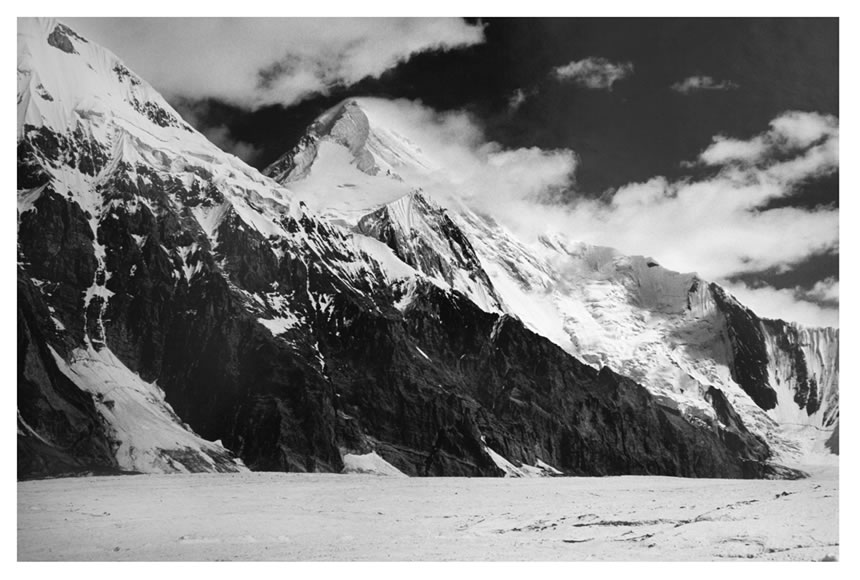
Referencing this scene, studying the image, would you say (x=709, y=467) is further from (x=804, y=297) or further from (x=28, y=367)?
(x=28, y=367)

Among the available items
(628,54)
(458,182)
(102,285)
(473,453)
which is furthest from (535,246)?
(102,285)

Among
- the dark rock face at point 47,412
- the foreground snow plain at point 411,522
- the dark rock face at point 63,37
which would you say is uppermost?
the dark rock face at point 63,37

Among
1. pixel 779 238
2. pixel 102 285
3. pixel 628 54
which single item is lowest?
pixel 102 285

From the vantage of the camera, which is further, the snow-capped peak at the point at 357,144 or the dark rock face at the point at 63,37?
the snow-capped peak at the point at 357,144

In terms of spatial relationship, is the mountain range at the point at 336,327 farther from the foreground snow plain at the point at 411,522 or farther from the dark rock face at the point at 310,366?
the foreground snow plain at the point at 411,522

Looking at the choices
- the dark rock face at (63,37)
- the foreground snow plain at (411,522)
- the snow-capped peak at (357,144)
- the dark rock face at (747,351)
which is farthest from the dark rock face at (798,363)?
the dark rock face at (63,37)

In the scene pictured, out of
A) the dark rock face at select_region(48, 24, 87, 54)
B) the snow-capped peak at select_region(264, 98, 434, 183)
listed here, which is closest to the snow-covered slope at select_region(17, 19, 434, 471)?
the dark rock face at select_region(48, 24, 87, 54)

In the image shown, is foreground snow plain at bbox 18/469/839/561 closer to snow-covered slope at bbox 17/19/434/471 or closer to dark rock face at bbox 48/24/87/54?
snow-covered slope at bbox 17/19/434/471
